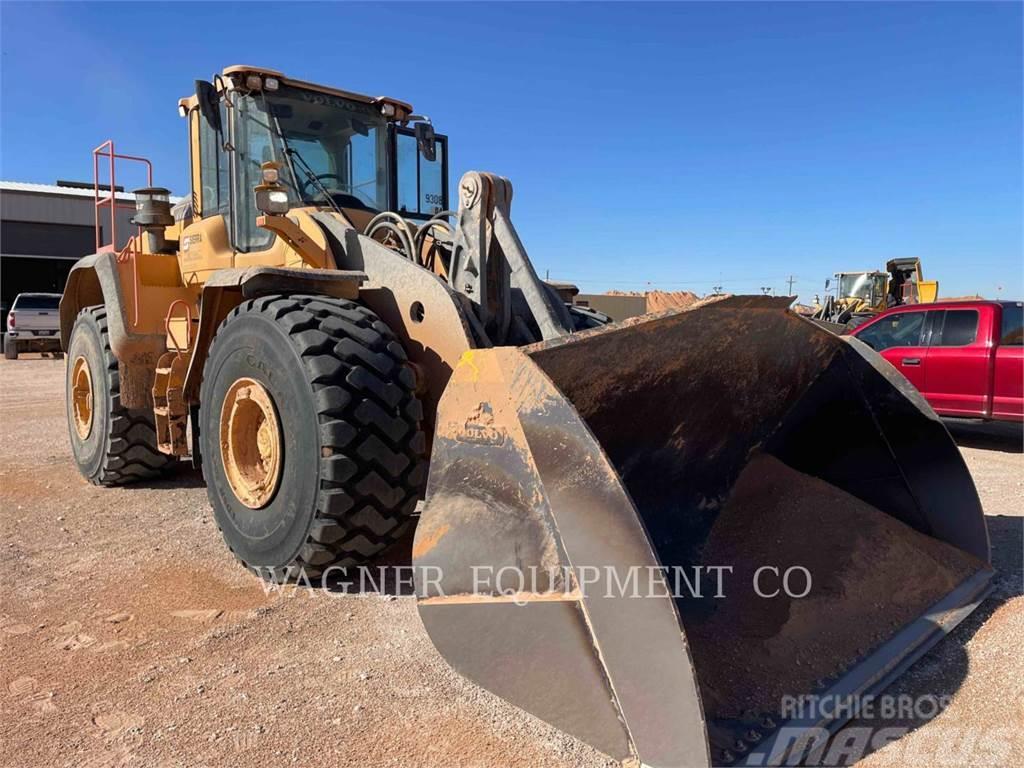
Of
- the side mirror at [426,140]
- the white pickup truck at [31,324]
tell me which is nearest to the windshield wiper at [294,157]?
the side mirror at [426,140]

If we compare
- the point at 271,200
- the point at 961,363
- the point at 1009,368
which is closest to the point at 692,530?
the point at 271,200

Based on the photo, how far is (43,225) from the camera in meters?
31.0

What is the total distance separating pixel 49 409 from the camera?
1066 cm

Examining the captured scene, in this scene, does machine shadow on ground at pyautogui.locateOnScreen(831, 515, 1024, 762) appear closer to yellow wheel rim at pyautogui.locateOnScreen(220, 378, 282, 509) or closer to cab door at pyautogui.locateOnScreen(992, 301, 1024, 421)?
yellow wheel rim at pyautogui.locateOnScreen(220, 378, 282, 509)

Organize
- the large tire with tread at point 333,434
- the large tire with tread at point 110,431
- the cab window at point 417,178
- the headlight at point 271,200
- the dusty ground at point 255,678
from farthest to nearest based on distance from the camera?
the large tire with tread at point 110,431 < the cab window at point 417,178 < the headlight at point 271,200 < the large tire with tread at point 333,434 < the dusty ground at point 255,678

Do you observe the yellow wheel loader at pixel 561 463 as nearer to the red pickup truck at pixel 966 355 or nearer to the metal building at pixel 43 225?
the red pickup truck at pixel 966 355

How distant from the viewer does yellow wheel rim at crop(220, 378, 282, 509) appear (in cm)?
360

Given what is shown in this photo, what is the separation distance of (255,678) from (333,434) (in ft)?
3.10

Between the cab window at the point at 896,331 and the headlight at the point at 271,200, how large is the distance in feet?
23.2

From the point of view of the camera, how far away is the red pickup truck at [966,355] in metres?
7.98

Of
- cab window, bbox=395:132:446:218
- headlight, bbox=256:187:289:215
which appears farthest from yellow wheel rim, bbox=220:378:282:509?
cab window, bbox=395:132:446:218

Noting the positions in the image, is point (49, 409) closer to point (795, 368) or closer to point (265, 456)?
point (265, 456)

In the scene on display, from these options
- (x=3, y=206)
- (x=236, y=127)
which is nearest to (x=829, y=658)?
(x=236, y=127)

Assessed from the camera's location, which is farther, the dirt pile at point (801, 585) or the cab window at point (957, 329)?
the cab window at point (957, 329)
